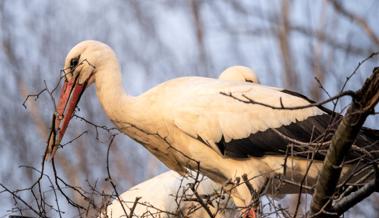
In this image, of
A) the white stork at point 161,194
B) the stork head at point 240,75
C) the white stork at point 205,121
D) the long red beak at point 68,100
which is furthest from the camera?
the stork head at point 240,75

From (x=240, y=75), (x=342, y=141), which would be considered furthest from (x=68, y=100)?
(x=342, y=141)

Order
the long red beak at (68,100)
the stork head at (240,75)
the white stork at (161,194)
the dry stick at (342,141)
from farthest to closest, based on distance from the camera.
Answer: the stork head at (240,75) → the white stork at (161,194) → the long red beak at (68,100) → the dry stick at (342,141)

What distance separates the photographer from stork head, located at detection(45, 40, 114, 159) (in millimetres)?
8227

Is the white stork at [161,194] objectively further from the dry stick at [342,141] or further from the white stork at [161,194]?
the dry stick at [342,141]

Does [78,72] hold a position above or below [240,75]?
below

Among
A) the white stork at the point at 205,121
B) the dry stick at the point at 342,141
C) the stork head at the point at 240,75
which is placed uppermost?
the stork head at the point at 240,75

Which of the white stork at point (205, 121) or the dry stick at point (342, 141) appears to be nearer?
the dry stick at point (342, 141)

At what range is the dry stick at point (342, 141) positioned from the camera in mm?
5059

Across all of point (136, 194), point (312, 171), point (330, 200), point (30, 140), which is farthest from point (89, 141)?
point (330, 200)

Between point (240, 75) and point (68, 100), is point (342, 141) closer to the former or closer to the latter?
point (68, 100)

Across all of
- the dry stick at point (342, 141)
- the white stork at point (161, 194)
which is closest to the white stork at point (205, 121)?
the white stork at point (161, 194)

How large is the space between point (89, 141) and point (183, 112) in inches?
401

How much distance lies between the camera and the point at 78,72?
27.3ft

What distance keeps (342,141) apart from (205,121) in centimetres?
283
